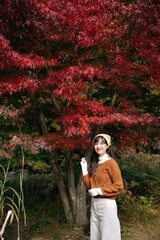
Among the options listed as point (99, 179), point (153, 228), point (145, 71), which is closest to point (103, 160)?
point (99, 179)

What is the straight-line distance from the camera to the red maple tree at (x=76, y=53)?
5.34 m

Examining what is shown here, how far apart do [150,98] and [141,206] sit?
1998 millimetres

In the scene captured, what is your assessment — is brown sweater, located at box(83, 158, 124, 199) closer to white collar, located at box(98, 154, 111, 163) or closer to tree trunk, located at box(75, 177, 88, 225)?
white collar, located at box(98, 154, 111, 163)

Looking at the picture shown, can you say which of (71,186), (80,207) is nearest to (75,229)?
(80,207)

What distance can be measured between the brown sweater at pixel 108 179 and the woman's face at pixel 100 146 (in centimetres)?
11

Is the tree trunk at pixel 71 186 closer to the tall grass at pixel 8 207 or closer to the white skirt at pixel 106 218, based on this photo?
the tall grass at pixel 8 207

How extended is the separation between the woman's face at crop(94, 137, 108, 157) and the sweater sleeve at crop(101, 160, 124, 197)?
0.15m

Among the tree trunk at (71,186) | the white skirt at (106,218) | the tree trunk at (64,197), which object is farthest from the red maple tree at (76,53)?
the white skirt at (106,218)

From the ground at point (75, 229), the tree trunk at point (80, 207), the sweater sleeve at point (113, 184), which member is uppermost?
the sweater sleeve at point (113, 184)

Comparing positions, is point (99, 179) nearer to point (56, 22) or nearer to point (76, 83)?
point (76, 83)

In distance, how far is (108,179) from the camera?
4336 millimetres

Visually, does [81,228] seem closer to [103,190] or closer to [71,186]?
[71,186]

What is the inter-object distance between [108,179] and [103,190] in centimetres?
17

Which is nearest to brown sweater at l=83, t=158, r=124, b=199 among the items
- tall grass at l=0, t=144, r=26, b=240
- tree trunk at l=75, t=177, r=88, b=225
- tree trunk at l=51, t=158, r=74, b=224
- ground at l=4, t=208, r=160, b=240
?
tall grass at l=0, t=144, r=26, b=240
